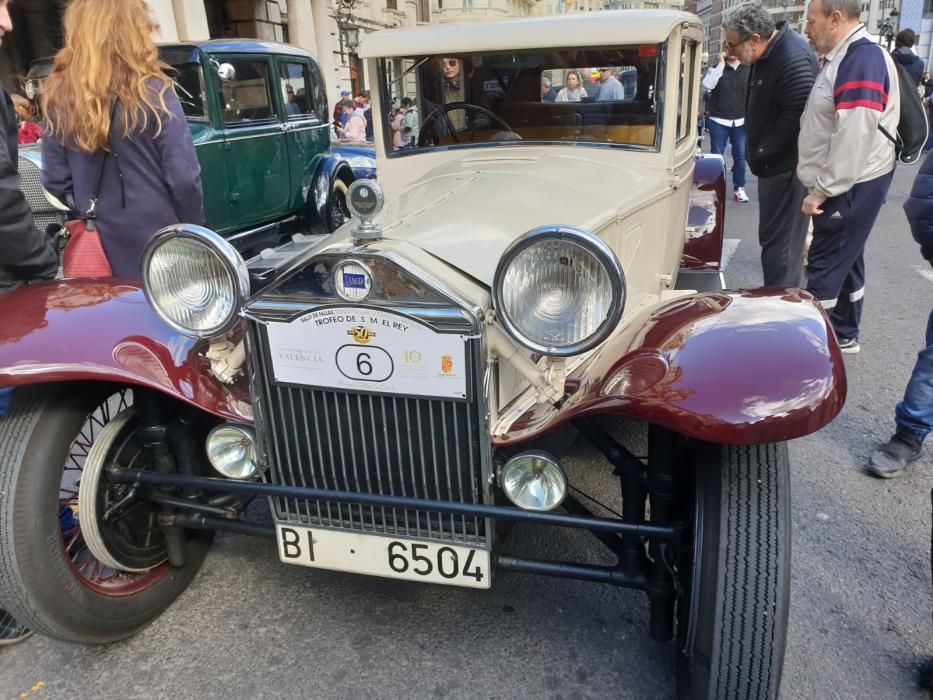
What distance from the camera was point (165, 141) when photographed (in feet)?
9.50

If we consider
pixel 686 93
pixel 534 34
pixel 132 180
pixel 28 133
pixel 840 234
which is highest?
pixel 534 34

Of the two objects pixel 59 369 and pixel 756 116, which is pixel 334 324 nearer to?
pixel 59 369

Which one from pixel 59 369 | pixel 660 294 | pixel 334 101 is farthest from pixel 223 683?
pixel 334 101

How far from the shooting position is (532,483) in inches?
77.2

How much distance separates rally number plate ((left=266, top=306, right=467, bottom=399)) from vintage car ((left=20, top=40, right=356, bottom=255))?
437cm

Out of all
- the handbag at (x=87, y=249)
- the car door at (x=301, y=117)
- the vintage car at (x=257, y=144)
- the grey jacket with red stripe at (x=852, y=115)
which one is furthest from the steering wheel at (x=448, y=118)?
the car door at (x=301, y=117)

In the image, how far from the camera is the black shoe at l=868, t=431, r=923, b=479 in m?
3.14

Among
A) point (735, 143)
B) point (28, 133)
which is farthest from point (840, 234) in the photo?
point (28, 133)

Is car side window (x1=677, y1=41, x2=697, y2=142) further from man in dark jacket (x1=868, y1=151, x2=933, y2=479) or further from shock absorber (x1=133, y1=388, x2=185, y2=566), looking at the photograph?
shock absorber (x1=133, y1=388, x2=185, y2=566)

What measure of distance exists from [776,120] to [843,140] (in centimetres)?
93

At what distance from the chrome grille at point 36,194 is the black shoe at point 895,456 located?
17.6ft

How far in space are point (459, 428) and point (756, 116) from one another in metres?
3.51

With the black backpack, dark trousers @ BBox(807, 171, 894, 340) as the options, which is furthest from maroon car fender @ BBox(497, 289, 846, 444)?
the black backpack

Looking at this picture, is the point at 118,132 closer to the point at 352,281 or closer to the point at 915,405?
the point at 352,281
